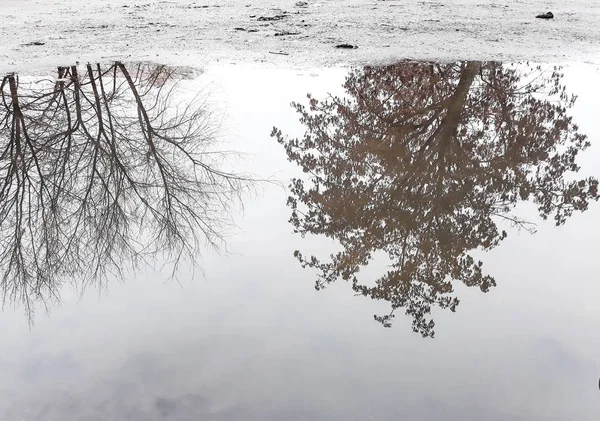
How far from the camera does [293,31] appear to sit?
6965 millimetres

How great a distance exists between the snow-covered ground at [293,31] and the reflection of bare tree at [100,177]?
0.72 meters

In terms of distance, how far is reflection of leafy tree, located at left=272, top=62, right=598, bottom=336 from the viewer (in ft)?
11.6

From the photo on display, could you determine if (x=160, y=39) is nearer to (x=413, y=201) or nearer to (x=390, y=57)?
(x=390, y=57)

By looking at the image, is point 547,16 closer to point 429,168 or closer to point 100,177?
point 429,168

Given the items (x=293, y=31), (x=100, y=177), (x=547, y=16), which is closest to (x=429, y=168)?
(x=100, y=177)

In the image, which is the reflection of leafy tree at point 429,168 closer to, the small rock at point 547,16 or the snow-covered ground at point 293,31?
the snow-covered ground at point 293,31

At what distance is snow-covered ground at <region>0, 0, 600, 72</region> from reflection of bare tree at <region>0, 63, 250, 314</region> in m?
0.72

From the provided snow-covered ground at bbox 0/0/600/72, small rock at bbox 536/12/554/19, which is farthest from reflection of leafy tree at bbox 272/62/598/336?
small rock at bbox 536/12/554/19

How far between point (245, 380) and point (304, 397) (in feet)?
0.98

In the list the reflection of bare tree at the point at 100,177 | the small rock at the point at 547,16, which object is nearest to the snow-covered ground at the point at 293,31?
the small rock at the point at 547,16

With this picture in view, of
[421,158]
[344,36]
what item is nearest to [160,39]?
[344,36]

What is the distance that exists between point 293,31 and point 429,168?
10.9 ft

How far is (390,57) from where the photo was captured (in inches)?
233

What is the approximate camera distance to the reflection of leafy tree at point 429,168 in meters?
3.54
